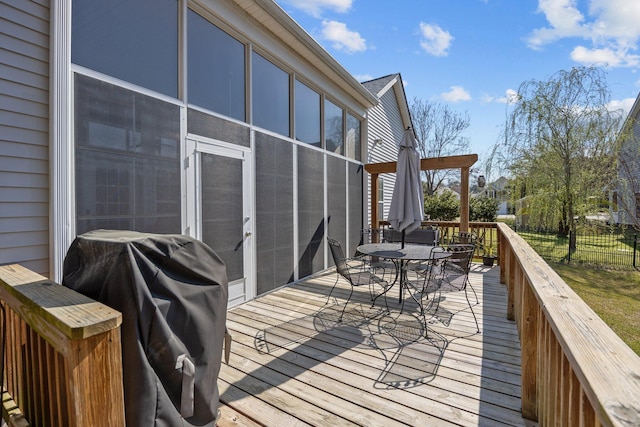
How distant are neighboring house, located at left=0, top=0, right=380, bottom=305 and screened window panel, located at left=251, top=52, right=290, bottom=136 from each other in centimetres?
2

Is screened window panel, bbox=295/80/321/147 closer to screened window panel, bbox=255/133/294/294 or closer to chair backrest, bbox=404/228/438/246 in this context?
screened window panel, bbox=255/133/294/294

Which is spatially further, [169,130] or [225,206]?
[225,206]

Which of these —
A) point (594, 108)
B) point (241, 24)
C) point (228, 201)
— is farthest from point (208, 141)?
point (594, 108)

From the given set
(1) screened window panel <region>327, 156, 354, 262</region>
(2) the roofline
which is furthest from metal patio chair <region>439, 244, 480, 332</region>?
(2) the roofline

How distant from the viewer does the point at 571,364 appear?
0.93 m

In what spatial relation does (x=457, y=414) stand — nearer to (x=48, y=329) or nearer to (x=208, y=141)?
(x=48, y=329)

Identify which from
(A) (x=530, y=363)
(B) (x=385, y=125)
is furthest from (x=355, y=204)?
(A) (x=530, y=363)

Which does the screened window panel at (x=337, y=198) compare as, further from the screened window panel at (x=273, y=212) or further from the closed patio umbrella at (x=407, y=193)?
the closed patio umbrella at (x=407, y=193)

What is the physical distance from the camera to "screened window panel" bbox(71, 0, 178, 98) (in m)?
2.65

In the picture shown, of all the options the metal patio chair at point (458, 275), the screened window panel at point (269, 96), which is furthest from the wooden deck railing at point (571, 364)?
the screened window panel at point (269, 96)

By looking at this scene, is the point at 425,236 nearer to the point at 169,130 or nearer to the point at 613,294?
the point at 613,294

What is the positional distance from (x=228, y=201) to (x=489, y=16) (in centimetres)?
890

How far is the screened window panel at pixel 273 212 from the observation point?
4.57 m

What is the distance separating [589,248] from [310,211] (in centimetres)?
933
